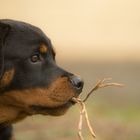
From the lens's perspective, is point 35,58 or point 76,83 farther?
point 35,58

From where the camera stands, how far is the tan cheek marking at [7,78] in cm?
809

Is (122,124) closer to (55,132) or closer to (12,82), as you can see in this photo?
(55,132)

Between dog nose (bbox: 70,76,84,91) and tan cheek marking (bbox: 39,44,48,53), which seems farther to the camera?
tan cheek marking (bbox: 39,44,48,53)

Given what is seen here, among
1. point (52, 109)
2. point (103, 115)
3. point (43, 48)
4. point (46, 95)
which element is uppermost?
point (43, 48)

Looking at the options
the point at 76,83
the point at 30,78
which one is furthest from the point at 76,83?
the point at 30,78

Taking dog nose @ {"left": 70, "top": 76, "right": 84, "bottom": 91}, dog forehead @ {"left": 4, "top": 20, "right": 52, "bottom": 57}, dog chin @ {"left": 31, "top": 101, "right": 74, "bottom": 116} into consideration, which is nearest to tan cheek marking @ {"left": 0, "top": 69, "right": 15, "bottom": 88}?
dog forehead @ {"left": 4, "top": 20, "right": 52, "bottom": 57}

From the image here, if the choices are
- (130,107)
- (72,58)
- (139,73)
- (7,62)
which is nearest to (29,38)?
(7,62)

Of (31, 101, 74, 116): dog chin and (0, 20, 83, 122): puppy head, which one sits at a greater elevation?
(0, 20, 83, 122): puppy head

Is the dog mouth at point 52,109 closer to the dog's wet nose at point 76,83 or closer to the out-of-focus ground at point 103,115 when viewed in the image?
the dog's wet nose at point 76,83

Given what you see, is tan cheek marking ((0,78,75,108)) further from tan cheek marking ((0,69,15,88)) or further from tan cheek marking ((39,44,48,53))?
tan cheek marking ((39,44,48,53))

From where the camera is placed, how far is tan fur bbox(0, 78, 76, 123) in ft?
26.3

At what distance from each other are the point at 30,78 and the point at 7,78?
186mm

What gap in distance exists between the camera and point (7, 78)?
26.6 feet

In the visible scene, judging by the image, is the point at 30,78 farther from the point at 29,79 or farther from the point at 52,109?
the point at 52,109
